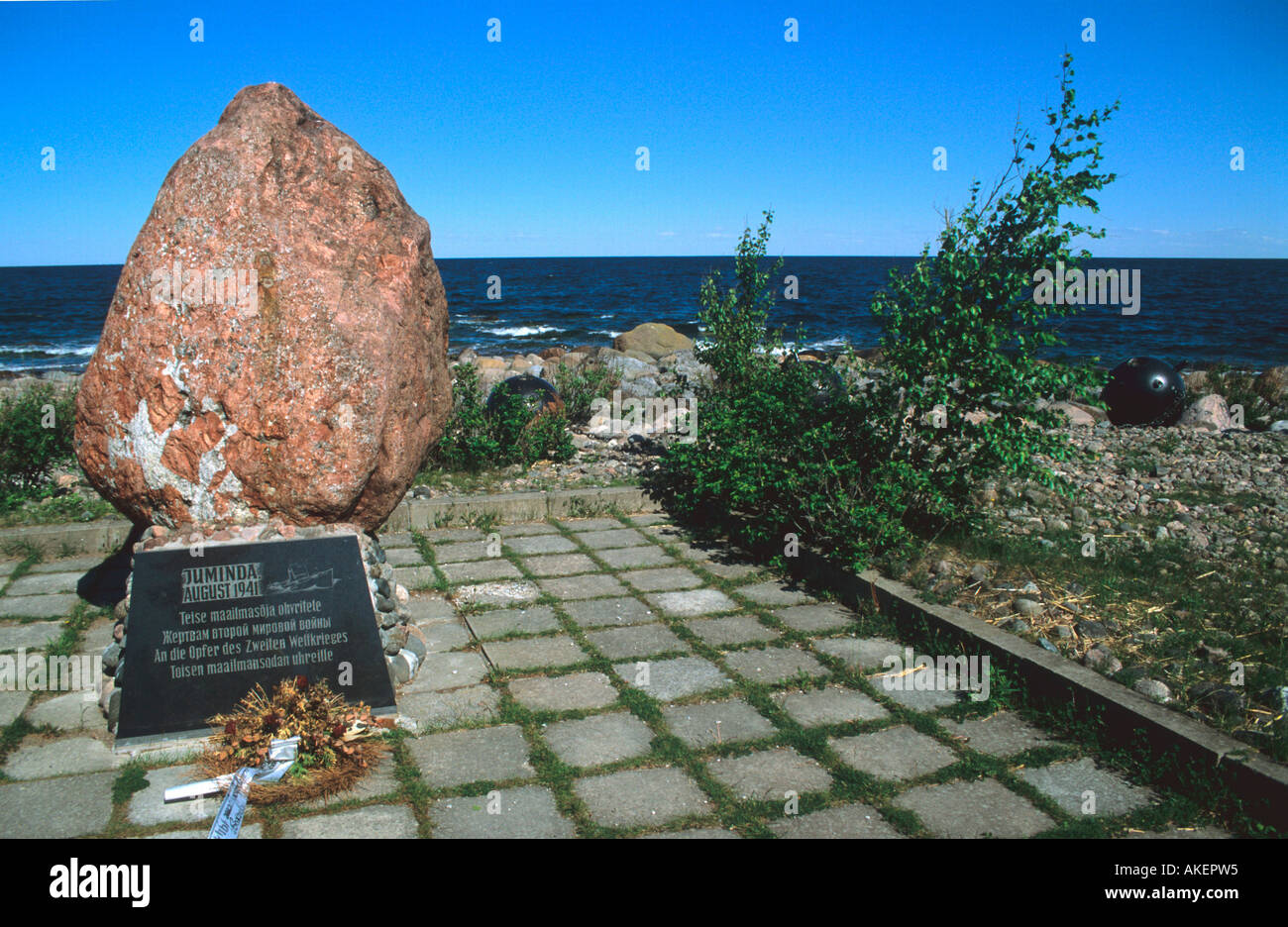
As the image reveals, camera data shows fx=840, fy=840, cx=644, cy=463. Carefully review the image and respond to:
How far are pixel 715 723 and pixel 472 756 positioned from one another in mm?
1067

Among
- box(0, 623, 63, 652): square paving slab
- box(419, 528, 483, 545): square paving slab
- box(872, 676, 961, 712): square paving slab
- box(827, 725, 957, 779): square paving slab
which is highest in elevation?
box(419, 528, 483, 545): square paving slab

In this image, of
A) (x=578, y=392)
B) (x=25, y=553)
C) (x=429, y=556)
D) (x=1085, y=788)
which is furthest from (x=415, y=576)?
(x=578, y=392)

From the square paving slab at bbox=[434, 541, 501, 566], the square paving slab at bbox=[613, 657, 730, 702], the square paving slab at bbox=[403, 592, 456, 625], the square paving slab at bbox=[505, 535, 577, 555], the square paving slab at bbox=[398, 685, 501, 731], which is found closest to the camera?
the square paving slab at bbox=[398, 685, 501, 731]

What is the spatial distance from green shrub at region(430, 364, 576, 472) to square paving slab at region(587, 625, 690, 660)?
130 inches

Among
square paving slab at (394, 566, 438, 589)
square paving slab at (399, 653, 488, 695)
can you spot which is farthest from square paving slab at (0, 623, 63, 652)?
square paving slab at (399, 653, 488, 695)

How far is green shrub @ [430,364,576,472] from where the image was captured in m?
7.61

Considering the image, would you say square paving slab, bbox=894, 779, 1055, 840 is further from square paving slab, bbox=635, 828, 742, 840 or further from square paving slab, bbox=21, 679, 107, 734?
square paving slab, bbox=21, 679, 107, 734

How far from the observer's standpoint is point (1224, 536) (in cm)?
577

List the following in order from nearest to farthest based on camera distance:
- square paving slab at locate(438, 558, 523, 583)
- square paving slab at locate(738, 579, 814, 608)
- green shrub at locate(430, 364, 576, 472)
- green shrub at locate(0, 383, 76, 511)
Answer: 1. square paving slab at locate(738, 579, 814, 608)
2. square paving slab at locate(438, 558, 523, 583)
3. green shrub at locate(0, 383, 76, 511)
4. green shrub at locate(430, 364, 576, 472)

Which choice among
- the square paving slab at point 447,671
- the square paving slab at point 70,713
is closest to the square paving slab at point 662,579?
the square paving slab at point 447,671

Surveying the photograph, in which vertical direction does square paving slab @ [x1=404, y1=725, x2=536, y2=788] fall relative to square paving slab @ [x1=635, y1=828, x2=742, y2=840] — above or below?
above

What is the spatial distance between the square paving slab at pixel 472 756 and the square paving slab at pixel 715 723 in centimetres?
68
